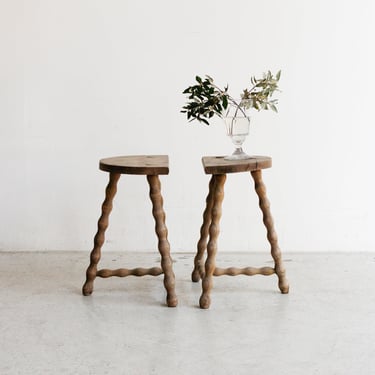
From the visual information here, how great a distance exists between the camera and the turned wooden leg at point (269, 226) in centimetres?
319

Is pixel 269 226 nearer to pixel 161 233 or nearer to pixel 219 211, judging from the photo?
pixel 219 211

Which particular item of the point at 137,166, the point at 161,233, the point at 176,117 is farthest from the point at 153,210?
the point at 176,117

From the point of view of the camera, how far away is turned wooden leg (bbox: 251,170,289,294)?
10.5 feet

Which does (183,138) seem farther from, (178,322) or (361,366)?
(361,366)

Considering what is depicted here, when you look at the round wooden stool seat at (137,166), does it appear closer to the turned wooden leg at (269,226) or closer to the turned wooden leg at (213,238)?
the turned wooden leg at (213,238)

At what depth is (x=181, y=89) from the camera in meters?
4.07

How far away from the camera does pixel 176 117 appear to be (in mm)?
4098

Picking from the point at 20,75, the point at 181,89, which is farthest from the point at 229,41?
the point at 20,75

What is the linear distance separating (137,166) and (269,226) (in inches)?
28.8

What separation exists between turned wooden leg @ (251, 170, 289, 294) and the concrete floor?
→ 8 cm

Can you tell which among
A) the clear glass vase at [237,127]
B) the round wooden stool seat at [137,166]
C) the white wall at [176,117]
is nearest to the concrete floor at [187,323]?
the white wall at [176,117]

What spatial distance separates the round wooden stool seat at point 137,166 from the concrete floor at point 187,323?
65 centimetres

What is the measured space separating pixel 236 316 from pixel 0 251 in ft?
6.35

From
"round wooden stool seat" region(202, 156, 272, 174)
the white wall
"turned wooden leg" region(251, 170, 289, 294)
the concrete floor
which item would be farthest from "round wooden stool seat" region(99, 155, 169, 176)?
the white wall
